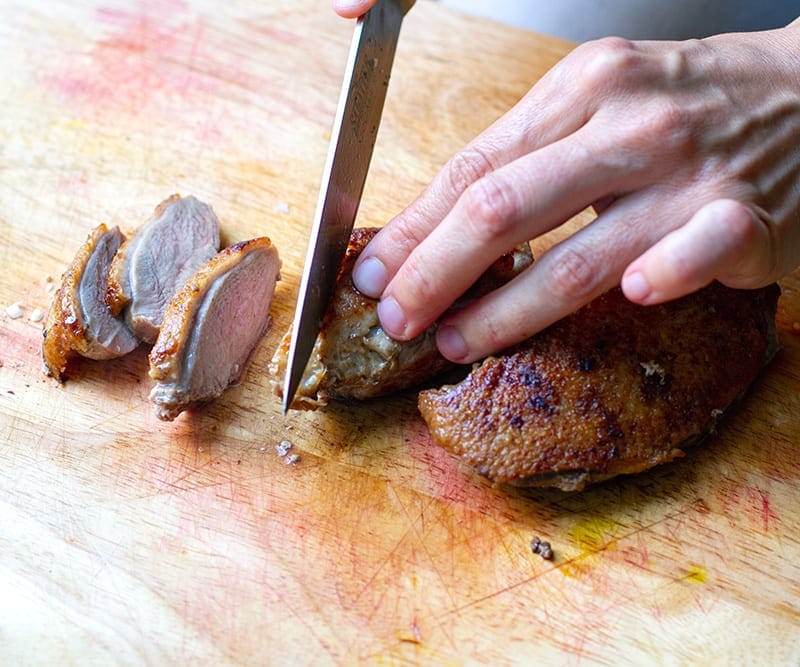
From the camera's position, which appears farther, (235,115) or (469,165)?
(235,115)

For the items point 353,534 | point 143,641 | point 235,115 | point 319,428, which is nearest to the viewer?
point 143,641

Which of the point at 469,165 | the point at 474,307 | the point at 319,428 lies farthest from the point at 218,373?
the point at 469,165

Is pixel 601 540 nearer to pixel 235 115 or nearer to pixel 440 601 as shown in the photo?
pixel 440 601

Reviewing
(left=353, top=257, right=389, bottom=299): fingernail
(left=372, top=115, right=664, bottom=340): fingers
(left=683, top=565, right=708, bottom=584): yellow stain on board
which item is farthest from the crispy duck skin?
(left=683, top=565, right=708, bottom=584): yellow stain on board

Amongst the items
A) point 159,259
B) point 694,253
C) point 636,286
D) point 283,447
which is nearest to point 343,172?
point 159,259

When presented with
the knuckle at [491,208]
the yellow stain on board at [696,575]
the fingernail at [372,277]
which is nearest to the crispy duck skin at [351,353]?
the fingernail at [372,277]

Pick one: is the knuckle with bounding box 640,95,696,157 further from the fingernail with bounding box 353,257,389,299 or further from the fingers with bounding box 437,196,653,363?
the fingernail with bounding box 353,257,389,299
